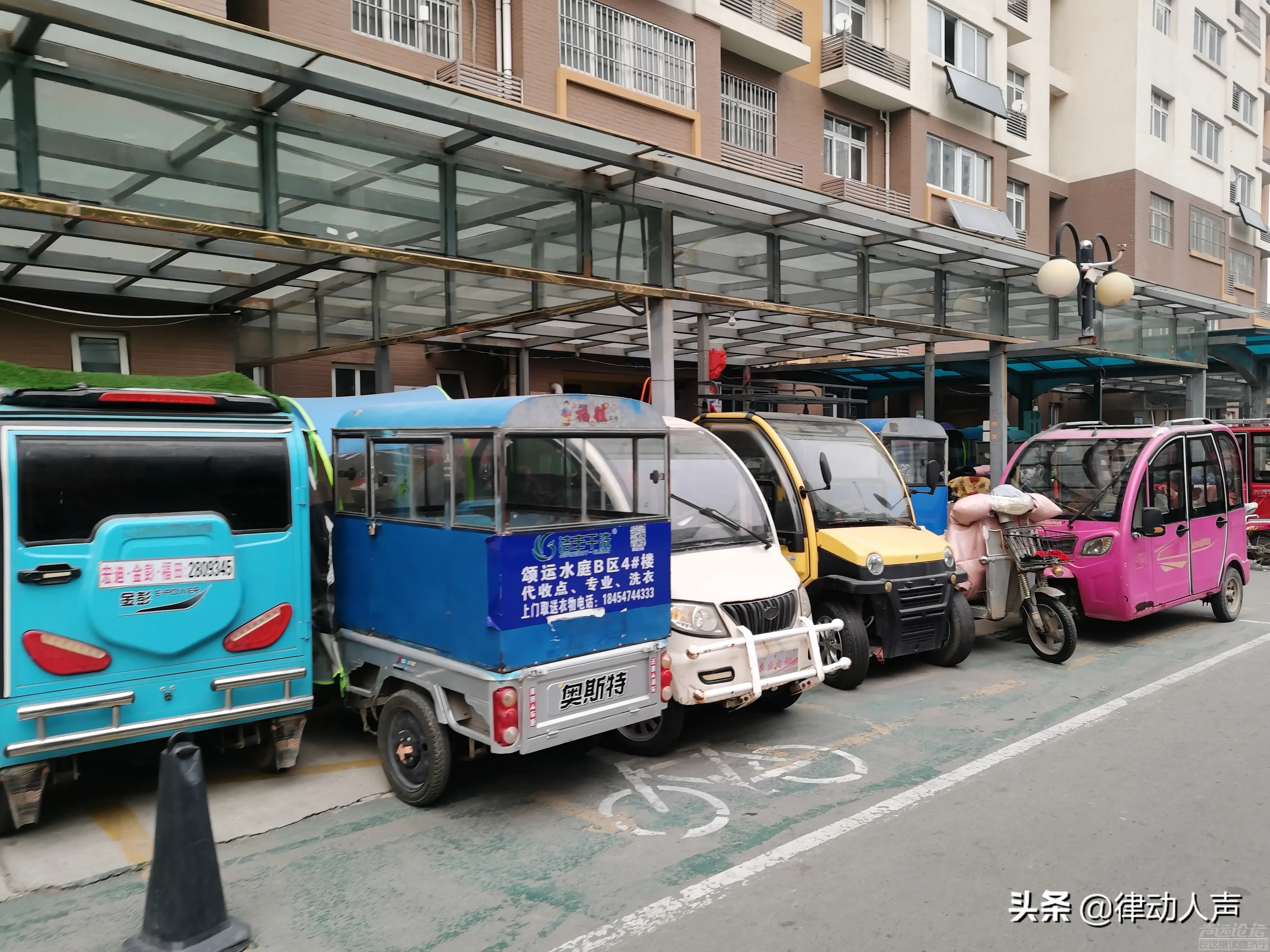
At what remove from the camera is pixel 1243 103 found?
3127 centimetres

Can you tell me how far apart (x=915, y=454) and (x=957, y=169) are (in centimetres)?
1130

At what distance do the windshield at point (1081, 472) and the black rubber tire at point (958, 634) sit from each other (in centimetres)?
200

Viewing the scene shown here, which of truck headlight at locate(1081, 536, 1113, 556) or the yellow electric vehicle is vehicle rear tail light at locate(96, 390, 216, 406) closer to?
the yellow electric vehicle

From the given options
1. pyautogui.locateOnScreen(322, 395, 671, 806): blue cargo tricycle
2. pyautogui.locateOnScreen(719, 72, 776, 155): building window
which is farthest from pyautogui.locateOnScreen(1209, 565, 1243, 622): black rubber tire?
pyautogui.locateOnScreen(719, 72, 776, 155): building window

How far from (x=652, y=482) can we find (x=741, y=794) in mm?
1934

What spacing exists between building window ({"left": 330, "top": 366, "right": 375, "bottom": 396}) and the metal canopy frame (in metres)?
1.80

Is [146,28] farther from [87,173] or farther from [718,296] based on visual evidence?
[718,296]

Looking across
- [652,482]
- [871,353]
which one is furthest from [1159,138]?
[652,482]

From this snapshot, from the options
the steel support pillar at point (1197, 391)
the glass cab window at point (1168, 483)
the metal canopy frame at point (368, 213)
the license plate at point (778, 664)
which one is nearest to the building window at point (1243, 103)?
the steel support pillar at point (1197, 391)

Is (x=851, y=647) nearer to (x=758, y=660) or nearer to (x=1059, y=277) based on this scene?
(x=758, y=660)

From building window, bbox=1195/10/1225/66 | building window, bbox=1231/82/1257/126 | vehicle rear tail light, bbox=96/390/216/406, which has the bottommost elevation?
vehicle rear tail light, bbox=96/390/216/406

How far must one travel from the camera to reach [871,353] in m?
19.9

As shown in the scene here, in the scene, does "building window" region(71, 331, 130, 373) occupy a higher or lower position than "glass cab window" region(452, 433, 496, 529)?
higher

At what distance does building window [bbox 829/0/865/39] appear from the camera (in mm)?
18562
